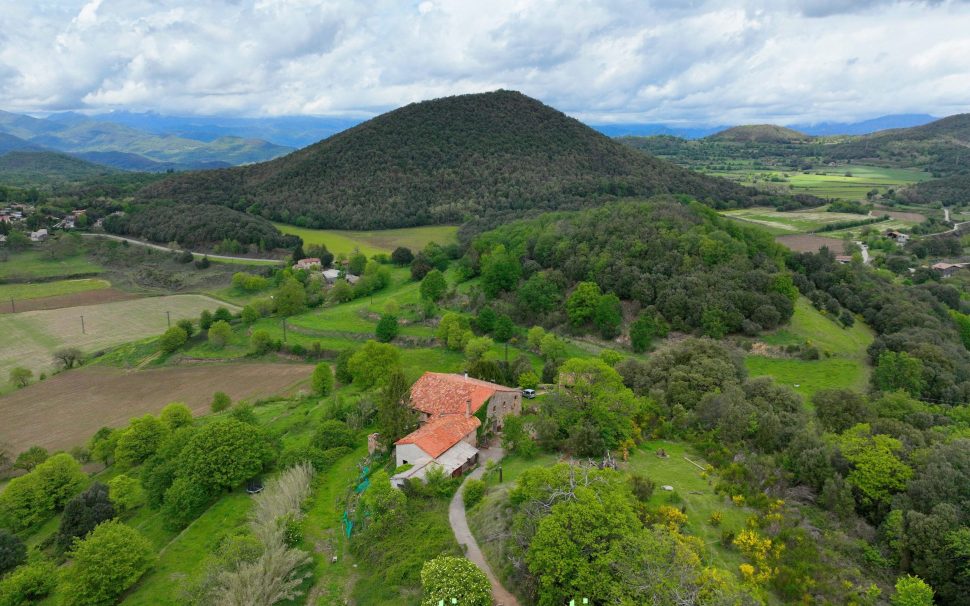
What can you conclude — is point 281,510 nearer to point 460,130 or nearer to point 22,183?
point 460,130

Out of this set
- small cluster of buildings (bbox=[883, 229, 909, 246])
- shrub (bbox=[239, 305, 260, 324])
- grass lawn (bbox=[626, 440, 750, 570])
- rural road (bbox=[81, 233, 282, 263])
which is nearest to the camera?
grass lawn (bbox=[626, 440, 750, 570])

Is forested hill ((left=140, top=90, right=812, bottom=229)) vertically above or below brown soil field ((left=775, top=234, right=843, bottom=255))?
above

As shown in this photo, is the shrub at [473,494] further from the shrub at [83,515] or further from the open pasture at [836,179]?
the open pasture at [836,179]

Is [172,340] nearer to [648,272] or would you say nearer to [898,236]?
[648,272]

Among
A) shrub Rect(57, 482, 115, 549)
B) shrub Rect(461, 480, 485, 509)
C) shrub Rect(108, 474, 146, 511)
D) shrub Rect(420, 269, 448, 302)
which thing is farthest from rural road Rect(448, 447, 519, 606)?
shrub Rect(420, 269, 448, 302)

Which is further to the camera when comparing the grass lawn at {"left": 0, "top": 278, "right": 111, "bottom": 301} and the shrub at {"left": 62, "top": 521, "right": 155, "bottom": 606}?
the grass lawn at {"left": 0, "top": 278, "right": 111, "bottom": 301}

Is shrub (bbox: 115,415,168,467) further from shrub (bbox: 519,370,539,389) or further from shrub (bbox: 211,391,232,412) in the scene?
shrub (bbox: 519,370,539,389)
